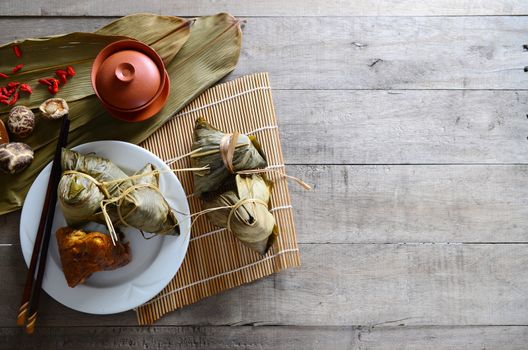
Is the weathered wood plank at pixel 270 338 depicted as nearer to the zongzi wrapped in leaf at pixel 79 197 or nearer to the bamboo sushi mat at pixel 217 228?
the bamboo sushi mat at pixel 217 228

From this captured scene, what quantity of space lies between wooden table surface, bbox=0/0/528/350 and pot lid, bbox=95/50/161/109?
28 centimetres

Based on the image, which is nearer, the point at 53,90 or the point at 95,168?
the point at 95,168

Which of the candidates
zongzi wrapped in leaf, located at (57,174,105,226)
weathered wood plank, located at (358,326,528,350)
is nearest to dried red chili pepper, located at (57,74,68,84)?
zongzi wrapped in leaf, located at (57,174,105,226)

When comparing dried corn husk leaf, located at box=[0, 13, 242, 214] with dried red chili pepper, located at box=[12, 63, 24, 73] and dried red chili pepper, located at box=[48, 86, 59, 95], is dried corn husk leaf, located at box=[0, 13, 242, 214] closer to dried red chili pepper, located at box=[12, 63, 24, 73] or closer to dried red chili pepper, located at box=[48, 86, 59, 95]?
dried red chili pepper, located at box=[48, 86, 59, 95]

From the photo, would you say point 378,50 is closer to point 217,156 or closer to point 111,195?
point 217,156

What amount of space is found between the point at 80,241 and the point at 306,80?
83 cm

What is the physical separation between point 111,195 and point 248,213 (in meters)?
0.37

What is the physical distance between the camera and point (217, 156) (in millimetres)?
1427

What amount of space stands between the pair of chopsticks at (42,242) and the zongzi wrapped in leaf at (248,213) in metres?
0.43

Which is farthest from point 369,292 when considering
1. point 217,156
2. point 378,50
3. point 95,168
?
point 95,168

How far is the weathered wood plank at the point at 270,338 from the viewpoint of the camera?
1.56 metres

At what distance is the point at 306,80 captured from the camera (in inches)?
63.3

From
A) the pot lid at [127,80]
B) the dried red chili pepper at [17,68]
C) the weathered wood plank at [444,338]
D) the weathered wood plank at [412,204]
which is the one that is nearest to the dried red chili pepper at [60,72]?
the dried red chili pepper at [17,68]

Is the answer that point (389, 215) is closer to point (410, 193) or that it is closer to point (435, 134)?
point (410, 193)
